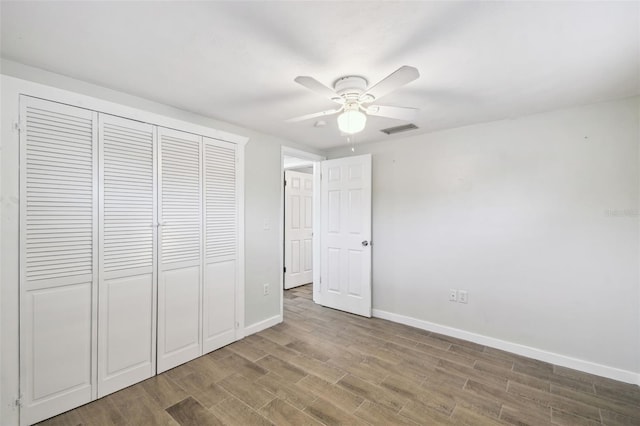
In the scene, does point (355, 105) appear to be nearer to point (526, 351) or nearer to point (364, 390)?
point (364, 390)

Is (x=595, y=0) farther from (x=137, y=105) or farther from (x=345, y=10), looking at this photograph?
(x=137, y=105)

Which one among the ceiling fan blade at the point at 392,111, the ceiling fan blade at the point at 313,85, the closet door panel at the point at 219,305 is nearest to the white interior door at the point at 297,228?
the closet door panel at the point at 219,305

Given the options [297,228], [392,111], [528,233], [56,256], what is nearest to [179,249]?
[56,256]

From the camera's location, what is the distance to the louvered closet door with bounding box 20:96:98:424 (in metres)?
1.75

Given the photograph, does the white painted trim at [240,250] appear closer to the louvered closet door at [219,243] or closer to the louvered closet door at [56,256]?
the louvered closet door at [219,243]

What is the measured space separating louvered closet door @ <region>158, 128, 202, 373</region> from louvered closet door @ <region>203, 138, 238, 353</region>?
8 centimetres

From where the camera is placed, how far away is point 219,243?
2809mm

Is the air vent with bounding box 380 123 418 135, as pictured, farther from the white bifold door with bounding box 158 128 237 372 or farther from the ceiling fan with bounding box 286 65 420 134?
the white bifold door with bounding box 158 128 237 372

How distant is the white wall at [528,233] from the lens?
2.28 m

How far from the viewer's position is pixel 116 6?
1272 mm

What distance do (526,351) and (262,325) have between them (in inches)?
106

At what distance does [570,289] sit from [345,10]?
9.51 feet

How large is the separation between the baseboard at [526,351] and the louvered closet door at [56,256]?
304 centimetres

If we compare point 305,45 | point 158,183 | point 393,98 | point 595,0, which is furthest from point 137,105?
point 595,0
